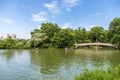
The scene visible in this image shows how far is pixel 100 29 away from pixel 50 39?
78.8ft

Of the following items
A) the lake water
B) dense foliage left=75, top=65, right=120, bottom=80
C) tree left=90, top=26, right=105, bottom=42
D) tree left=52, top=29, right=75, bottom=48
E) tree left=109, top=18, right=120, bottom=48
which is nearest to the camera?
dense foliage left=75, top=65, right=120, bottom=80

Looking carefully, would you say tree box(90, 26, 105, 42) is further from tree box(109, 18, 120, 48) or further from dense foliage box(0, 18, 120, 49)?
tree box(109, 18, 120, 48)

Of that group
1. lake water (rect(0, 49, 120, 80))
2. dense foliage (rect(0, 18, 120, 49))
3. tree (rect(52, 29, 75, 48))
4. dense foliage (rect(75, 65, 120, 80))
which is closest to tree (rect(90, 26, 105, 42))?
dense foliage (rect(0, 18, 120, 49))

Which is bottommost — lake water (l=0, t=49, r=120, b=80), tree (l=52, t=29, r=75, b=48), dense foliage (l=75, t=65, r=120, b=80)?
lake water (l=0, t=49, r=120, b=80)

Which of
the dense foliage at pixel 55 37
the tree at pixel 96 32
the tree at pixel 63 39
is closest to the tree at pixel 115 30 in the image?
the dense foliage at pixel 55 37

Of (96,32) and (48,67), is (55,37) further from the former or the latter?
(48,67)

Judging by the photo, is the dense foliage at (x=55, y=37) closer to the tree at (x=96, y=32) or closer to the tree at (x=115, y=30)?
the tree at (x=115, y=30)

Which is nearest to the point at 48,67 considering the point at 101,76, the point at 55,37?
the point at 101,76

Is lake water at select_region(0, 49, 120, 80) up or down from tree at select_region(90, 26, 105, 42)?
down

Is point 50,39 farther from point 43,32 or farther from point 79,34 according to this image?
point 79,34

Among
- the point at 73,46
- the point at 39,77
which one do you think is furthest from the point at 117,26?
the point at 39,77

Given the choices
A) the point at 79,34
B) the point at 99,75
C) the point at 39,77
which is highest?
the point at 79,34

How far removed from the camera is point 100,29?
82688 millimetres

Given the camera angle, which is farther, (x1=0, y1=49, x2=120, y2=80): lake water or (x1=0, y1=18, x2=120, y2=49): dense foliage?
(x1=0, y1=18, x2=120, y2=49): dense foliage
